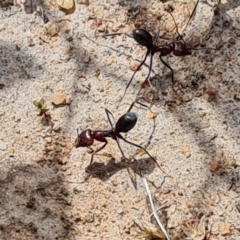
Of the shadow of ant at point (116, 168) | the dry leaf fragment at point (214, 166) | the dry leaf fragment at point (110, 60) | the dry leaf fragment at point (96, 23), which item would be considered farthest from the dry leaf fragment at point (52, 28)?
the dry leaf fragment at point (214, 166)

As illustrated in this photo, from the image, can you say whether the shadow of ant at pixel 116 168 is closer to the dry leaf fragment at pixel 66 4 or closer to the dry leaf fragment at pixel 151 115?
the dry leaf fragment at pixel 151 115

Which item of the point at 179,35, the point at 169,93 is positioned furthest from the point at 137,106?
the point at 179,35

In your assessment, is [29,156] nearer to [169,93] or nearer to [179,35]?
[169,93]

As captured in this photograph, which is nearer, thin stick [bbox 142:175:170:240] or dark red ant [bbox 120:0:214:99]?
thin stick [bbox 142:175:170:240]

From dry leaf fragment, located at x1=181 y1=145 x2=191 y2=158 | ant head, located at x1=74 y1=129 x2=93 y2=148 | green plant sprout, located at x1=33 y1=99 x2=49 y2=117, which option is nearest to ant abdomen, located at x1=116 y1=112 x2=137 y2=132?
ant head, located at x1=74 y1=129 x2=93 y2=148

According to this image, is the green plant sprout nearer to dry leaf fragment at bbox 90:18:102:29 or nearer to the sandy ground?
the sandy ground

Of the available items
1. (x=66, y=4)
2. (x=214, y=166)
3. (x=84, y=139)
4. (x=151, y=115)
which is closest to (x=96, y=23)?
(x=66, y=4)

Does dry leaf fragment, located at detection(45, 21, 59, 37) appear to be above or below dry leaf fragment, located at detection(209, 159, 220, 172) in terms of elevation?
above
